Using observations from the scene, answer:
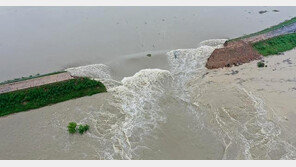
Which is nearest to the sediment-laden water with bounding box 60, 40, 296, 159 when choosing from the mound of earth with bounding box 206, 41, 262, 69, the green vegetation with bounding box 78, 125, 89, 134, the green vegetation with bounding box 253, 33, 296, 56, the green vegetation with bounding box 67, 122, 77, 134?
the green vegetation with bounding box 78, 125, 89, 134

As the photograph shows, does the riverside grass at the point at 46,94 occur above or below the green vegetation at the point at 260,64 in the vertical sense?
above

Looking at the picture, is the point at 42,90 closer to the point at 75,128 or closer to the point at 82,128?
the point at 75,128

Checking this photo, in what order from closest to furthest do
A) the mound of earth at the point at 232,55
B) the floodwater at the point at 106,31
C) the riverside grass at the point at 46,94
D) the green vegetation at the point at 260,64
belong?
the riverside grass at the point at 46,94 → the green vegetation at the point at 260,64 → the mound of earth at the point at 232,55 → the floodwater at the point at 106,31

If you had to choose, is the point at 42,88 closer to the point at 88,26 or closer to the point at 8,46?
the point at 8,46

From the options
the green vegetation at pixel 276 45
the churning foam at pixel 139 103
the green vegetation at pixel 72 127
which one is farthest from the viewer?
the green vegetation at pixel 276 45

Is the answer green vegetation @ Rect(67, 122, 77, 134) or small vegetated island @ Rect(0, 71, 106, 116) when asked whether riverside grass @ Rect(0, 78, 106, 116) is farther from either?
green vegetation @ Rect(67, 122, 77, 134)

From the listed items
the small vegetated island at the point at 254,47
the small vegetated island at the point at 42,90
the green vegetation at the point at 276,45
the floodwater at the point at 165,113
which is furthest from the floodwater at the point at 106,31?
the green vegetation at the point at 276,45

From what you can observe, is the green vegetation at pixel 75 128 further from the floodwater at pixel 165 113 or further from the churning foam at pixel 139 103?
the churning foam at pixel 139 103

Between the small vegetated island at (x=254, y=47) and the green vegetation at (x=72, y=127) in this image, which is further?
the small vegetated island at (x=254, y=47)
